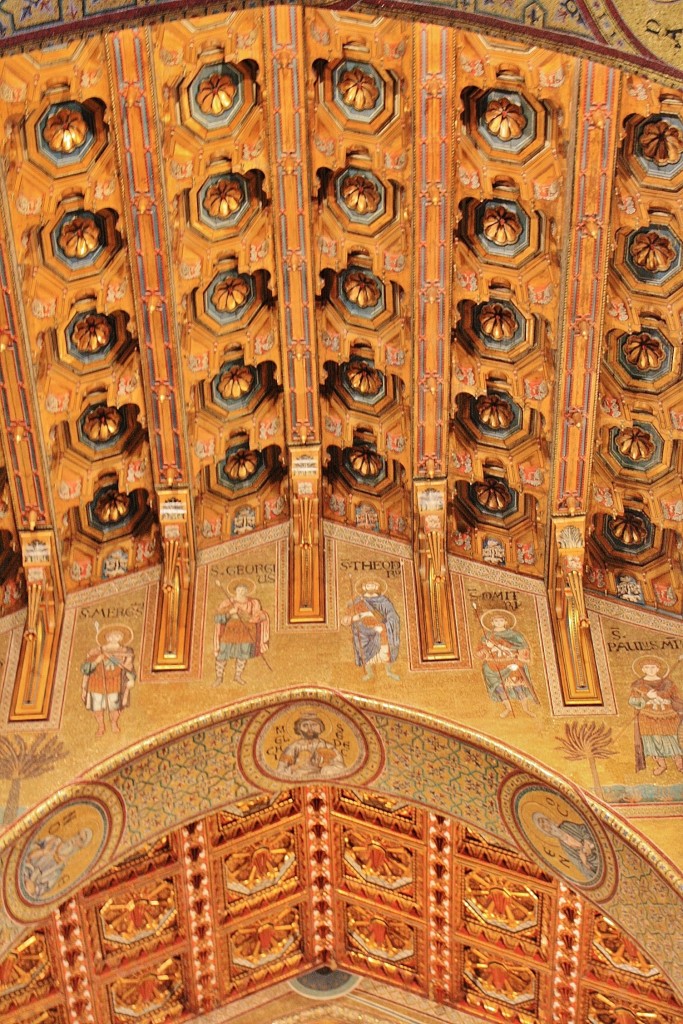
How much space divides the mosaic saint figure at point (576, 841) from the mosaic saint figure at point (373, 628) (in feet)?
6.50

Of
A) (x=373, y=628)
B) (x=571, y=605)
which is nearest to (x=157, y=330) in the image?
(x=373, y=628)

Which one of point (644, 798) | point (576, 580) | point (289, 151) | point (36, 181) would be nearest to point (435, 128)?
point (289, 151)

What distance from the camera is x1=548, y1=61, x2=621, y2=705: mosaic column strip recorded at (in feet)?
50.5

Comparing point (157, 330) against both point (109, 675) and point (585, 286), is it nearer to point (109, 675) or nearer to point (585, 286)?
point (109, 675)

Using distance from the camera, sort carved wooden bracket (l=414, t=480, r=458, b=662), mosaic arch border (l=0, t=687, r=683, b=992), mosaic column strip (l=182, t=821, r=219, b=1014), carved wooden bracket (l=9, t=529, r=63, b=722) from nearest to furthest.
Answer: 1. mosaic arch border (l=0, t=687, r=683, b=992)
2. carved wooden bracket (l=9, t=529, r=63, b=722)
3. carved wooden bracket (l=414, t=480, r=458, b=662)
4. mosaic column strip (l=182, t=821, r=219, b=1014)

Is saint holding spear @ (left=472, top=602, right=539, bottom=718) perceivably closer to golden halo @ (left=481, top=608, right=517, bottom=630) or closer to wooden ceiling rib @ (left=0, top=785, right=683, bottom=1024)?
golden halo @ (left=481, top=608, right=517, bottom=630)

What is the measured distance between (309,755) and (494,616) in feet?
7.48

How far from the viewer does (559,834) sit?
687 inches

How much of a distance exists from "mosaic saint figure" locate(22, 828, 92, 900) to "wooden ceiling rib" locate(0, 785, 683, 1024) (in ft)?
7.48

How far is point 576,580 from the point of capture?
18.0 m

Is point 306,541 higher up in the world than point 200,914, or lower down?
higher up

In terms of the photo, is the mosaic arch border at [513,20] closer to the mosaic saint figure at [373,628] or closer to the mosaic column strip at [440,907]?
the mosaic saint figure at [373,628]

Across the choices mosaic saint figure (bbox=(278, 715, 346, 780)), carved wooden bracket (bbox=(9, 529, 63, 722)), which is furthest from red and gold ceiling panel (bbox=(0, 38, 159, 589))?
mosaic saint figure (bbox=(278, 715, 346, 780))

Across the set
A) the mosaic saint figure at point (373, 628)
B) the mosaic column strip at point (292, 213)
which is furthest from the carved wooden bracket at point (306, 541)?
the mosaic saint figure at point (373, 628)
